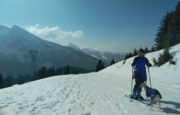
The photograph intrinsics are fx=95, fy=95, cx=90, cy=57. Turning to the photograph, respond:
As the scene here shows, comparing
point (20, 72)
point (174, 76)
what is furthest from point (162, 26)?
point (20, 72)

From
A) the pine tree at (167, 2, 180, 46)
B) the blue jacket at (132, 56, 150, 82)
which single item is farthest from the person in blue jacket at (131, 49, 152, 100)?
the pine tree at (167, 2, 180, 46)

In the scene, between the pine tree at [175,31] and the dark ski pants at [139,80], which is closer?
the dark ski pants at [139,80]

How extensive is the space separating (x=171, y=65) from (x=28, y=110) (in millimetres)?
15670

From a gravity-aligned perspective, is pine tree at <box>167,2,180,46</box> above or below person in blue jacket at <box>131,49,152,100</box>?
above

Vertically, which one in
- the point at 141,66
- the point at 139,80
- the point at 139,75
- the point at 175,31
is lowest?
the point at 139,80

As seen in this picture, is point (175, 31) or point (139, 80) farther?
point (175, 31)

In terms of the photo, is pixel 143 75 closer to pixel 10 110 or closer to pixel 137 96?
pixel 137 96

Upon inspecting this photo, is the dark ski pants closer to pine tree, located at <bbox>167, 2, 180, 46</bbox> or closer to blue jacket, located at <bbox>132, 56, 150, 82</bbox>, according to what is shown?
blue jacket, located at <bbox>132, 56, 150, 82</bbox>

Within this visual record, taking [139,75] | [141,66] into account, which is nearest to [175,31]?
[141,66]

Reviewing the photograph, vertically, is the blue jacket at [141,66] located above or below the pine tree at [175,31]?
below

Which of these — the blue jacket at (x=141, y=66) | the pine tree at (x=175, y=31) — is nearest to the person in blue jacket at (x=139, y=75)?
the blue jacket at (x=141, y=66)

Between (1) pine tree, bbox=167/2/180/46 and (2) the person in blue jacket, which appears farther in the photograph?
(1) pine tree, bbox=167/2/180/46

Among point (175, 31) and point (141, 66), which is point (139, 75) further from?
point (175, 31)

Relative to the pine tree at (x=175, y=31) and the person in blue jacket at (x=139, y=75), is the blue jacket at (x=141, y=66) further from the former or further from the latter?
the pine tree at (x=175, y=31)
